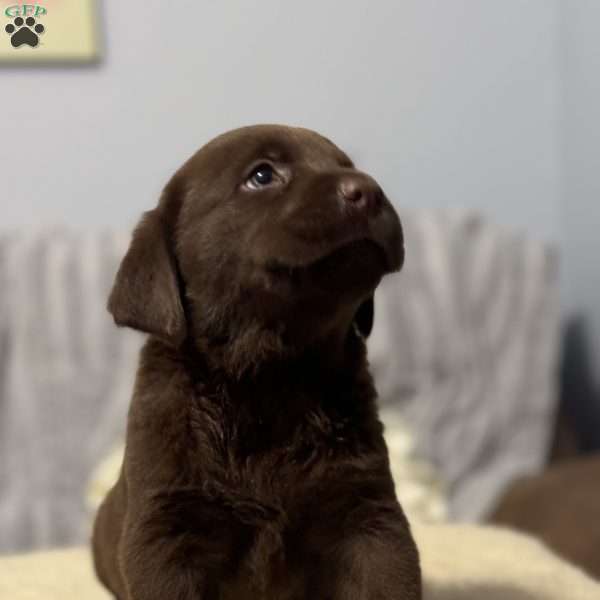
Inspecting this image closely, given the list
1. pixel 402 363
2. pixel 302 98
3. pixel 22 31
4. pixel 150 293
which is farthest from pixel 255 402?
pixel 402 363

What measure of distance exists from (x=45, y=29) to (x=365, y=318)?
0.56 m

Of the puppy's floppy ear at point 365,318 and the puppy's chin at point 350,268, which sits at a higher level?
the puppy's chin at point 350,268

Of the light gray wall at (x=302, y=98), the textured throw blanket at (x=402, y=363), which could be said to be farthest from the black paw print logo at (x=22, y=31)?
the textured throw blanket at (x=402, y=363)

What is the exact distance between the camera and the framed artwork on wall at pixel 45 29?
115 centimetres

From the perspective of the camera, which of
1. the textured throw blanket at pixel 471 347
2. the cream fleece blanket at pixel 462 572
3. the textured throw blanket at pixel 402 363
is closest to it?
the cream fleece blanket at pixel 462 572

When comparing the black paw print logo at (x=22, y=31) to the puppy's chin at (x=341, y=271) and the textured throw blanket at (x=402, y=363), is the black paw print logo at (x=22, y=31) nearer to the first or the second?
the puppy's chin at (x=341, y=271)

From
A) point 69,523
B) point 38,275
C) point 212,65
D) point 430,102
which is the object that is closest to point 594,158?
point 430,102

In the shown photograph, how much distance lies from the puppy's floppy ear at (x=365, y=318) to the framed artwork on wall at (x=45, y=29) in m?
0.55

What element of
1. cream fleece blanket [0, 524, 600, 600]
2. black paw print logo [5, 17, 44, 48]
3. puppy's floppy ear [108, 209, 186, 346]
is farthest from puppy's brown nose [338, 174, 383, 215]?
cream fleece blanket [0, 524, 600, 600]

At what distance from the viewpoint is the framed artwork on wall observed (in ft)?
3.77

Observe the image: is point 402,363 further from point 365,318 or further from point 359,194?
point 359,194

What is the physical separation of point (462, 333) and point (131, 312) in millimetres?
1666

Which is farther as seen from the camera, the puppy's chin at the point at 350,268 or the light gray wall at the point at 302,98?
the light gray wall at the point at 302,98

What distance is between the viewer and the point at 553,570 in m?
1.72
